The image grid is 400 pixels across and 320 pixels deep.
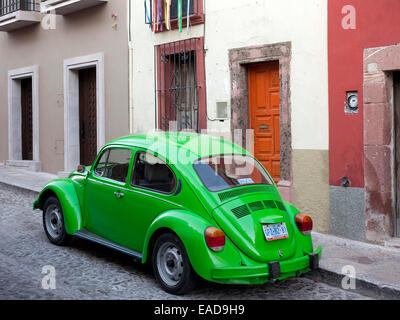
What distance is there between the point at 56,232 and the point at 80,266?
1096 millimetres

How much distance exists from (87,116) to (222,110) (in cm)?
517

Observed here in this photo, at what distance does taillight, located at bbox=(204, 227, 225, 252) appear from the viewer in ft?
15.4

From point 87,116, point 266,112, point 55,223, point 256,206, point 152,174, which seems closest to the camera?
point 256,206

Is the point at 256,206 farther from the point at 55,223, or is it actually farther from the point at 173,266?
the point at 55,223

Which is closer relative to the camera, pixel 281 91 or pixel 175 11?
pixel 281 91

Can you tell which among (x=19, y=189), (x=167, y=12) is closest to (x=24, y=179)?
(x=19, y=189)

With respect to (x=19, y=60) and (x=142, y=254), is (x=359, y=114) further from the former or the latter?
(x=19, y=60)

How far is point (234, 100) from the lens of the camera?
904 cm

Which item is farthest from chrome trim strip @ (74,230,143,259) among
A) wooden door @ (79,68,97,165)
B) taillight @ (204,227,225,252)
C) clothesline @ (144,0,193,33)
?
wooden door @ (79,68,97,165)

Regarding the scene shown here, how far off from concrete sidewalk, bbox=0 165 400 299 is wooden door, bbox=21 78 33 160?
10.3 meters

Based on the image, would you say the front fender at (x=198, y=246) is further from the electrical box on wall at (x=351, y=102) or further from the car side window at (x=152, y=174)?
the electrical box on wall at (x=351, y=102)

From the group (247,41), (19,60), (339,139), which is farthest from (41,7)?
(339,139)

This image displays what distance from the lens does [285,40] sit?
323 inches

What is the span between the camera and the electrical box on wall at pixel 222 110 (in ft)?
30.3
